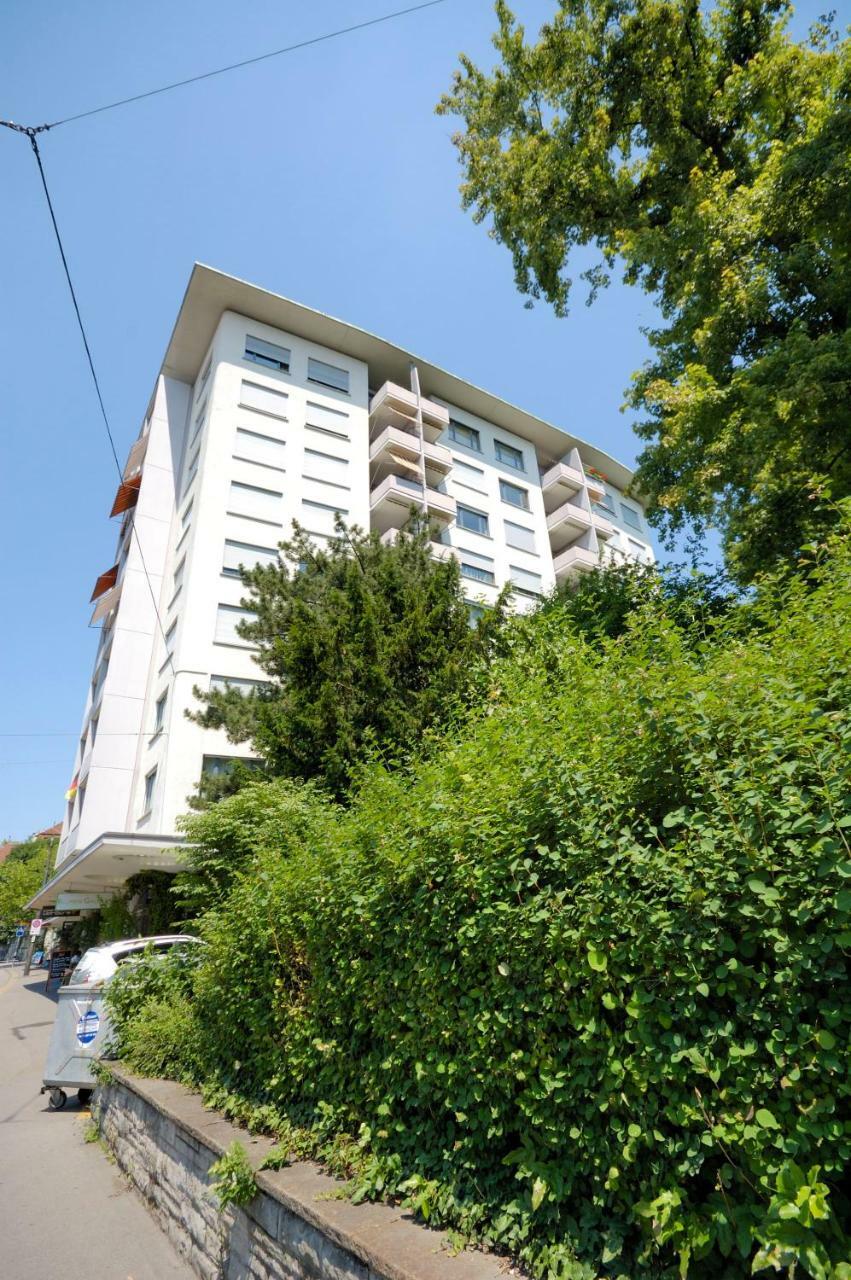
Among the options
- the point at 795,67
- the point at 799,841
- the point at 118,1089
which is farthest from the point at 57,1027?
the point at 795,67

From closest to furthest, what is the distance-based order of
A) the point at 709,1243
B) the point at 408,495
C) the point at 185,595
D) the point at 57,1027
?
the point at 709,1243
the point at 57,1027
the point at 185,595
the point at 408,495

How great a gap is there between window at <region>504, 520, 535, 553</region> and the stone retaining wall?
31.9 m

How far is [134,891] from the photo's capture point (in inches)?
840

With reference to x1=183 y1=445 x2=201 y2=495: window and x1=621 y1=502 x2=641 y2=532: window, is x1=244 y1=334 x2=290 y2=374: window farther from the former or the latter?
x1=621 y1=502 x2=641 y2=532: window

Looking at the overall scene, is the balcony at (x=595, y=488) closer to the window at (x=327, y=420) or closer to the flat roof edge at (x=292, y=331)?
the flat roof edge at (x=292, y=331)

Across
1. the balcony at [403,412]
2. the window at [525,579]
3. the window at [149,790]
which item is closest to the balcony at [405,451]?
the balcony at [403,412]

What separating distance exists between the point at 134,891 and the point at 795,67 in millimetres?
26370

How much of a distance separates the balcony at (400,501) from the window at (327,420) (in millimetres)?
3048

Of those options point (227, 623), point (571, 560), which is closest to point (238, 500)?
point (227, 623)

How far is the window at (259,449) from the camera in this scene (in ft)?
88.3

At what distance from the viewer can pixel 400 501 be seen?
29.7 meters

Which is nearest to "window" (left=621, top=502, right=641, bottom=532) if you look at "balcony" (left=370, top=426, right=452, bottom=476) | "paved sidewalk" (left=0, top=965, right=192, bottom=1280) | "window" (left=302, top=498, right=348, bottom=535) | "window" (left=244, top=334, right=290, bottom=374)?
"balcony" (left=370, top=426, right=452, bottom=476)

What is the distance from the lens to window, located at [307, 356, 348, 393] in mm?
31125

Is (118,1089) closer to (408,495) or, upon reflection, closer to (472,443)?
(408,495)
